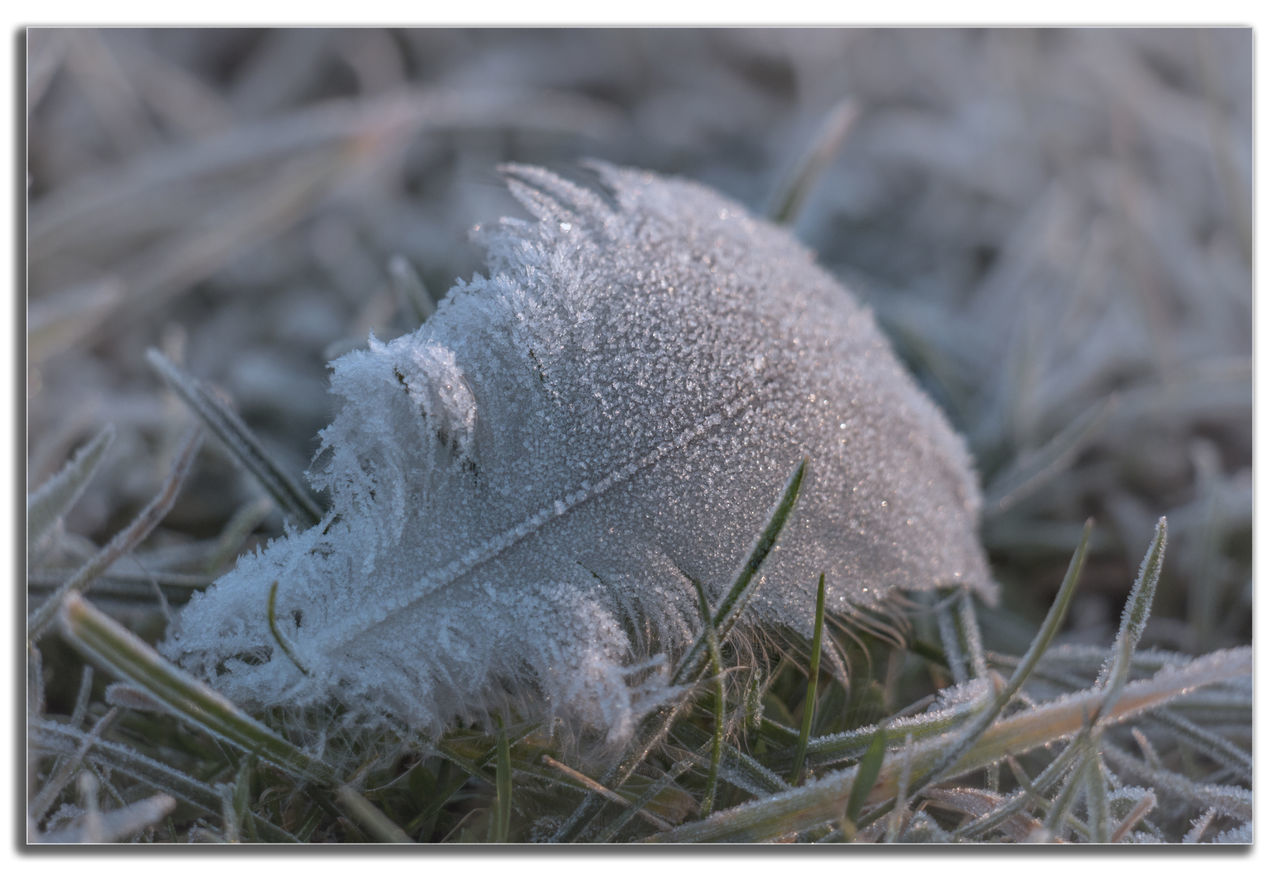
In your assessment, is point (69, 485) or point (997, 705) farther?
point (69, 485)

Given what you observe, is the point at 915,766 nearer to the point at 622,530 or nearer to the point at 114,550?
the point at 622,530

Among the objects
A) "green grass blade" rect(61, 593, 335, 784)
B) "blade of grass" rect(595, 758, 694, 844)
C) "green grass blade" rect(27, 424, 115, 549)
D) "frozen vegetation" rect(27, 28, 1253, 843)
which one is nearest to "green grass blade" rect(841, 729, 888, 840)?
"frozen vegetation" rect(27, 28, 1253, 843)

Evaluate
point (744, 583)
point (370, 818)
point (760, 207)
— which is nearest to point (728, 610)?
point (744, 583)

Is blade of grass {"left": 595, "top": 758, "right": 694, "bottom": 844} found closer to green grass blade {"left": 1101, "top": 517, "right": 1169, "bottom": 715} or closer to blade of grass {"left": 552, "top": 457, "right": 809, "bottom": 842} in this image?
blade of grass {"left": 552, "top": 457, "right": 809, "bottom": 842}

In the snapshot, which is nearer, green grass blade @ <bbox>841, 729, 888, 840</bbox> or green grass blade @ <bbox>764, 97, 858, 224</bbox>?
green grass blade @ <bbox>841, 729, 888, 840</bbox>

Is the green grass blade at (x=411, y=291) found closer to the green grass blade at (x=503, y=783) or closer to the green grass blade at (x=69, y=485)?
the green grass blade at (x=69, y=485)

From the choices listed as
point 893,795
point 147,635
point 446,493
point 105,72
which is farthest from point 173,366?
point 105,72

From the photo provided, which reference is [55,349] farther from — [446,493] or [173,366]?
[446,493]

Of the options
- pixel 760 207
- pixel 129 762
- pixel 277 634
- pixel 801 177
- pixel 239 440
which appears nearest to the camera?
pixel 277 634
